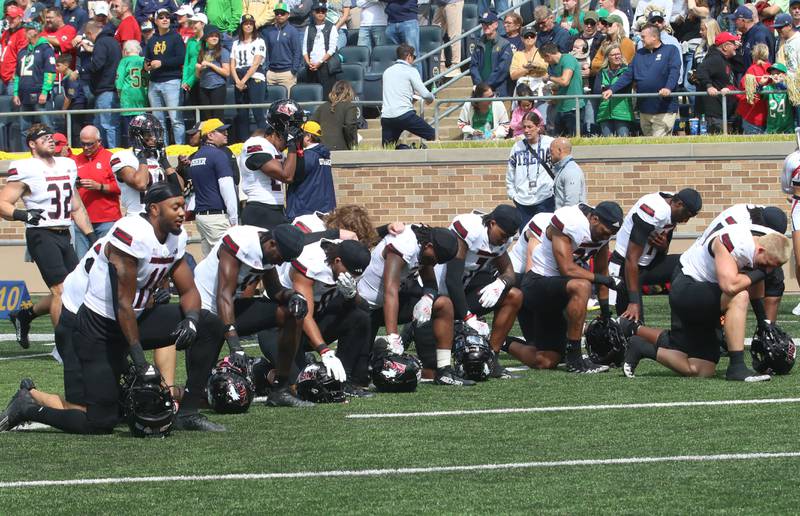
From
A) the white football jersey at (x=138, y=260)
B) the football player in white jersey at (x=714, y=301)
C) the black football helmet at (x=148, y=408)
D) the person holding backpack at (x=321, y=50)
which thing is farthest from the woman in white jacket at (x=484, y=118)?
the black football helmet at (x=148, y=408)

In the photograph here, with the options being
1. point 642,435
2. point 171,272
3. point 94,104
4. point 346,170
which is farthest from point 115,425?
point 94,104

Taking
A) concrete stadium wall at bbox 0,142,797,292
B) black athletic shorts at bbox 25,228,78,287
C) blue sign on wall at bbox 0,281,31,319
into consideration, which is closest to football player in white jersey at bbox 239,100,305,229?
black athletic shorts at bbox 25,228,78,287

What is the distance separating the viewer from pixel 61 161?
464 inches

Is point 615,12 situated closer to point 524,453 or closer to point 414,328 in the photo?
point 414,328

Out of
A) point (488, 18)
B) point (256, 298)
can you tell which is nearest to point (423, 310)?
point (256, 298)

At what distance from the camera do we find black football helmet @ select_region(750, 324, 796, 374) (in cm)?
950

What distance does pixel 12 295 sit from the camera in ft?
49.0

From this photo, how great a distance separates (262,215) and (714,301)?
4.38 metres

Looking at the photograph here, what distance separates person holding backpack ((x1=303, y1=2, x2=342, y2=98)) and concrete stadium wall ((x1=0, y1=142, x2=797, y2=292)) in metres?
1.30

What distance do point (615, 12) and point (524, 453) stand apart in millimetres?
11472

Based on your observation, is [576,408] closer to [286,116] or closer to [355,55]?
[286,116]

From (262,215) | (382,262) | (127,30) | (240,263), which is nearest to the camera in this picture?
(240,263)

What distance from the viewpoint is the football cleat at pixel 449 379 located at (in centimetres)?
977

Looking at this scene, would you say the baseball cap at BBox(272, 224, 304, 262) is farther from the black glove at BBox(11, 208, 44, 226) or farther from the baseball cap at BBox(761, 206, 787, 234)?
the baseball cap at BBox(761, 206, 787, 234)
